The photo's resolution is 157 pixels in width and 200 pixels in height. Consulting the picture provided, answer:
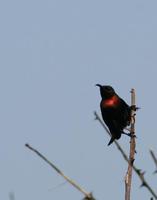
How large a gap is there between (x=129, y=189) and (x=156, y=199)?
1.90 ft

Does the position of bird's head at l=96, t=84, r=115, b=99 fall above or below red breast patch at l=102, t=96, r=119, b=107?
above

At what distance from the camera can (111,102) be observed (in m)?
7.86

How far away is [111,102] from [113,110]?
0.26m

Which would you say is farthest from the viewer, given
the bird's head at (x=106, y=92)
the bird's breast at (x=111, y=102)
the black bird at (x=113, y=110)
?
the bird's head at (x=106, y=92)

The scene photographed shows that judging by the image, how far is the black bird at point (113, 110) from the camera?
7434 mm

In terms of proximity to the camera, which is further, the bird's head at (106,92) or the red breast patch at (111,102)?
the bird's head at (106,92)

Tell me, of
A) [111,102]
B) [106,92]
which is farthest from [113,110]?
[106,92]

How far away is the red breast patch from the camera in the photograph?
7761mm

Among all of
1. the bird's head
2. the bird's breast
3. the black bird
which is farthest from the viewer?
the bird's head

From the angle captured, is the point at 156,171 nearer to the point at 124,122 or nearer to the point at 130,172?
the point at 130,172

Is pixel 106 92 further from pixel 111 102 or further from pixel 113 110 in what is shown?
pixel 113 110

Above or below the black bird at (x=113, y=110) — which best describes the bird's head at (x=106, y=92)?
above

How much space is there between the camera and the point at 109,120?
7633mm

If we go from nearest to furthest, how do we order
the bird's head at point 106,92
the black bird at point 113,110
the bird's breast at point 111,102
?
the black bird at point 113,110 → the bird's breast at point 111,102 → the bird's head at point 106,92
